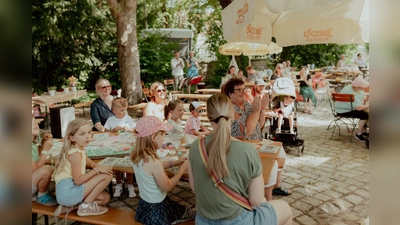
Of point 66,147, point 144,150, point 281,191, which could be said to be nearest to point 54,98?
point 66,147

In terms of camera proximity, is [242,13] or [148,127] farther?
[242,13]

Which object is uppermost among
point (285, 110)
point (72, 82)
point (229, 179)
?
point (72, 82)

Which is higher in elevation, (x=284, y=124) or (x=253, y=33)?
(x=253, y=33)

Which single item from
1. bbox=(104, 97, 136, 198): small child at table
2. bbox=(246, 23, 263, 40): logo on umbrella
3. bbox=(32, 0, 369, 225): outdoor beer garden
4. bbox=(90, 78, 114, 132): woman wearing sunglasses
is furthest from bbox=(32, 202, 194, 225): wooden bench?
bbox=(246, 23, 263, 40): logo on umbrella

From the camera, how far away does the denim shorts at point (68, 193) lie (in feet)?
10.1

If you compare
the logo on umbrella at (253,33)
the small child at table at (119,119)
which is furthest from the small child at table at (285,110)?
the small child at table at (119,119)

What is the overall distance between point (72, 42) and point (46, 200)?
38.8 ft

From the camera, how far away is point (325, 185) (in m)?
4.89

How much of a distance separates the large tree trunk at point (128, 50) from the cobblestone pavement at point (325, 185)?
7189 millimetres

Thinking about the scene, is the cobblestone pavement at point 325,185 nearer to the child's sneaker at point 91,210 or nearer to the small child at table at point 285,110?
the small child at table at point 285,110

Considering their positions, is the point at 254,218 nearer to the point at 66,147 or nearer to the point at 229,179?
the point at 229,179

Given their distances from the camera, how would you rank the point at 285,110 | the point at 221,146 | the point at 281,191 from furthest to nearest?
the point at 285,110, the point at 281,191, the point at 221,146
